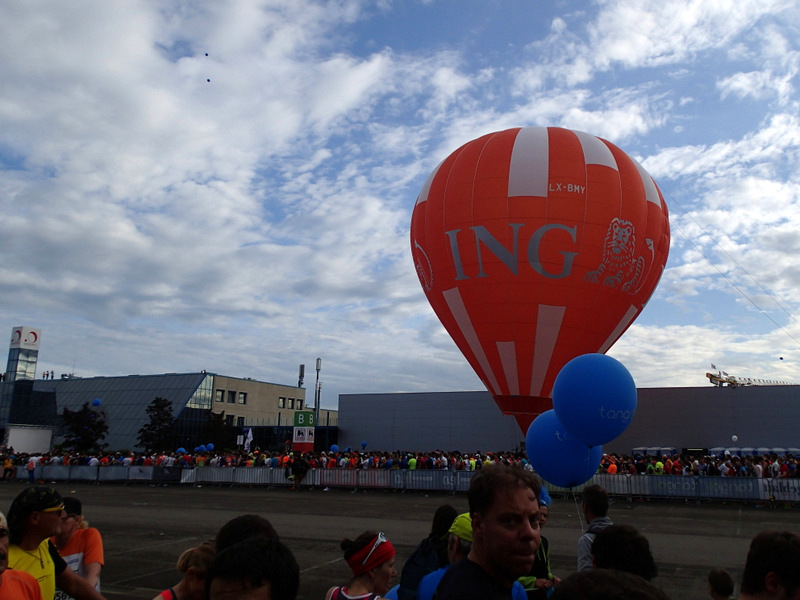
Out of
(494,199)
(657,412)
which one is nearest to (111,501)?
(494,199)

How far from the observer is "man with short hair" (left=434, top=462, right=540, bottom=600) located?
2441mm

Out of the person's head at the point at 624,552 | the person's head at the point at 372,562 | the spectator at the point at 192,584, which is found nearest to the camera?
the spectator at the point at 192,584

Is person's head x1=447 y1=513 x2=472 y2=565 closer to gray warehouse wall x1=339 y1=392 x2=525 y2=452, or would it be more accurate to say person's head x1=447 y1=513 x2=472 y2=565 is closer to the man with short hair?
the man with short hair

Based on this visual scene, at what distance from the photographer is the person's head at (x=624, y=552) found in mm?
3131

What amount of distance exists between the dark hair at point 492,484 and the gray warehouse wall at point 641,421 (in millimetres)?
34867

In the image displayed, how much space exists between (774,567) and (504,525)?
1.14m

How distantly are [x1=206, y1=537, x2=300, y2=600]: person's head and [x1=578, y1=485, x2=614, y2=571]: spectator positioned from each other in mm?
3256

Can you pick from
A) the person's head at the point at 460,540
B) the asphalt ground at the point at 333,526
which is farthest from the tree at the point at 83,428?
the person's head at the point at 460,540

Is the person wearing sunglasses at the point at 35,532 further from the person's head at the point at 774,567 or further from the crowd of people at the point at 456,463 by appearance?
the crowd of people at the point at 456,463

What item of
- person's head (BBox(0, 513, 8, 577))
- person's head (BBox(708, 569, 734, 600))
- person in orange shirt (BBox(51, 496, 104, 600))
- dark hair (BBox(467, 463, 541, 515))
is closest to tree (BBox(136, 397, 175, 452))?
person in orange shirt (BBox(51, 496, 104, 600))

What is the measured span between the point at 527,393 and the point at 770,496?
828cm

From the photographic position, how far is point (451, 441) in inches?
1571

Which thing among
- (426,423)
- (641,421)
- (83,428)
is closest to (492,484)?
(641,421)

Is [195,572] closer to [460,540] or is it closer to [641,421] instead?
[460,540]
